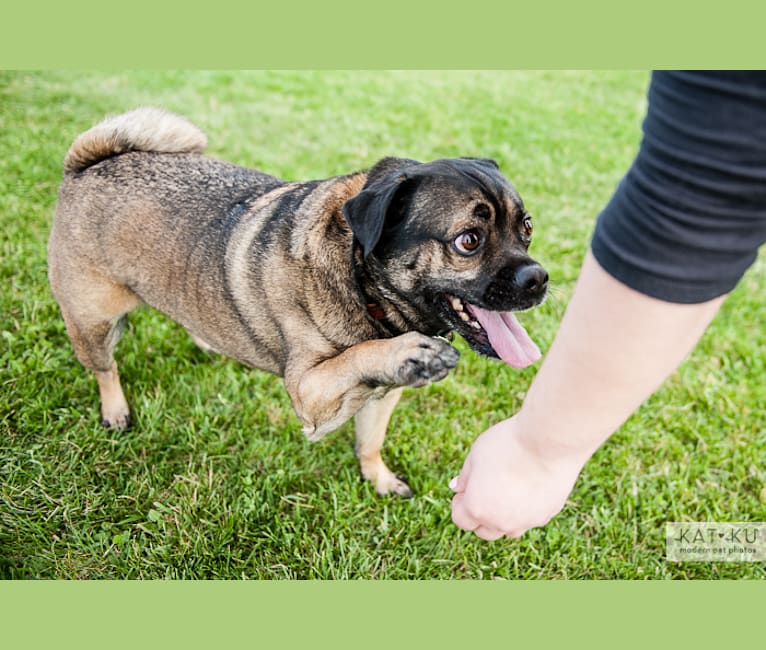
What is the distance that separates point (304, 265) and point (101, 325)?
1.51 meters

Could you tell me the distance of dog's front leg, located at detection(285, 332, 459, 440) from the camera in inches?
92.7

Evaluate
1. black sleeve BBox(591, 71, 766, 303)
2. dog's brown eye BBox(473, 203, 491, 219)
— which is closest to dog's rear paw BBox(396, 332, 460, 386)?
dog's brown eye BBox(473, 203, 491, 219)

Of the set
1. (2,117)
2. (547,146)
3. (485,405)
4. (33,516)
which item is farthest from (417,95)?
(33,516)

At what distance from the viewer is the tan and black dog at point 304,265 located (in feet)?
8.67

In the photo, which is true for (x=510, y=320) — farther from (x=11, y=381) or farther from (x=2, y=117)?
(x=2, y=117)

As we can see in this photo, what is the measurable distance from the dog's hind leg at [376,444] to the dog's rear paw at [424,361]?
3.27 ft

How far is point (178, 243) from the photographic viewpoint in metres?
3.33

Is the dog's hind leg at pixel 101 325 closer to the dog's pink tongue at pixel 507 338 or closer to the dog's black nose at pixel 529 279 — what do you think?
the dog's pink tongue at pixel 507 338

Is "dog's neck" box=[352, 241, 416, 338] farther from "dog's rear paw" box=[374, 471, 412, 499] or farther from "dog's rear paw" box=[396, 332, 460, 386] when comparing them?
"dog's rear paw" box=[374, 471, 412, 499]

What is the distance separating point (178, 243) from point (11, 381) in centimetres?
160

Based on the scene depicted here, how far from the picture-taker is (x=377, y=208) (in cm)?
254

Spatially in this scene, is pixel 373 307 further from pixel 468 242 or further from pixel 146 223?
pixel 146 223

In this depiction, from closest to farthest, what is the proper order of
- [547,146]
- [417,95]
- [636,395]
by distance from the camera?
[636,395] < [547,146] < [417,95]

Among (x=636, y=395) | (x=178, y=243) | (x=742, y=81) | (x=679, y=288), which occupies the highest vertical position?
(x=742, y=81)
